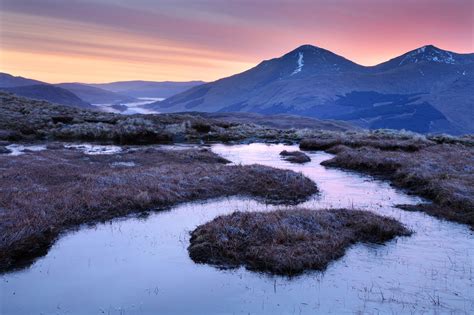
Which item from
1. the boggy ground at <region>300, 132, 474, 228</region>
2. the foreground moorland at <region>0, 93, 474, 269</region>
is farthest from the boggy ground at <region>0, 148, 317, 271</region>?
the boggy ground at <region>300, 132, 474, 228</region>

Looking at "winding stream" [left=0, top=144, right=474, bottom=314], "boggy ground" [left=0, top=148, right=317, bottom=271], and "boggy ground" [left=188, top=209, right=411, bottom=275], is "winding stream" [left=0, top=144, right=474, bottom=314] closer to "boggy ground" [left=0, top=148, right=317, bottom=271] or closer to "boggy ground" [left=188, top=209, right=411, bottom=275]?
"boggy ground" [left=188, top=209, right=411, bottom=275]

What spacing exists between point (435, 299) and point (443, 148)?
153 feet

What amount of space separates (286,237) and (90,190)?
45.0 feet

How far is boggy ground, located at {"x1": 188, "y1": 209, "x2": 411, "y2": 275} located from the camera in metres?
16.8

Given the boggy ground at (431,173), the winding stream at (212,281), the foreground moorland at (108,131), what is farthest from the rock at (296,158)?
the foreground moorland at (108,131)

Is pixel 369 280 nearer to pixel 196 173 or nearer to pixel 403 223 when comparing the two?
pixel 403 223

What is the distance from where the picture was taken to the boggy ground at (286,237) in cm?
1680

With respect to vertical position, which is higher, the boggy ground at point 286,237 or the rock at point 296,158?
the boggy ground at point 286,237

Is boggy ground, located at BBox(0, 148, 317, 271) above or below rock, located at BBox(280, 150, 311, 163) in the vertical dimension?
above

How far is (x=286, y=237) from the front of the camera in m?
18.6

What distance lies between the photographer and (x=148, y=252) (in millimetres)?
18188

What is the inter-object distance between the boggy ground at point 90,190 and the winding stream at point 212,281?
1.36 metres

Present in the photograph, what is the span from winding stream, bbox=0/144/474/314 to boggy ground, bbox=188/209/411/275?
0.61 meters

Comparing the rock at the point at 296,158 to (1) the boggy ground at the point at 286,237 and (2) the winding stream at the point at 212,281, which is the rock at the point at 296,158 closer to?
(1) the boggy ground at the point at 286,237
